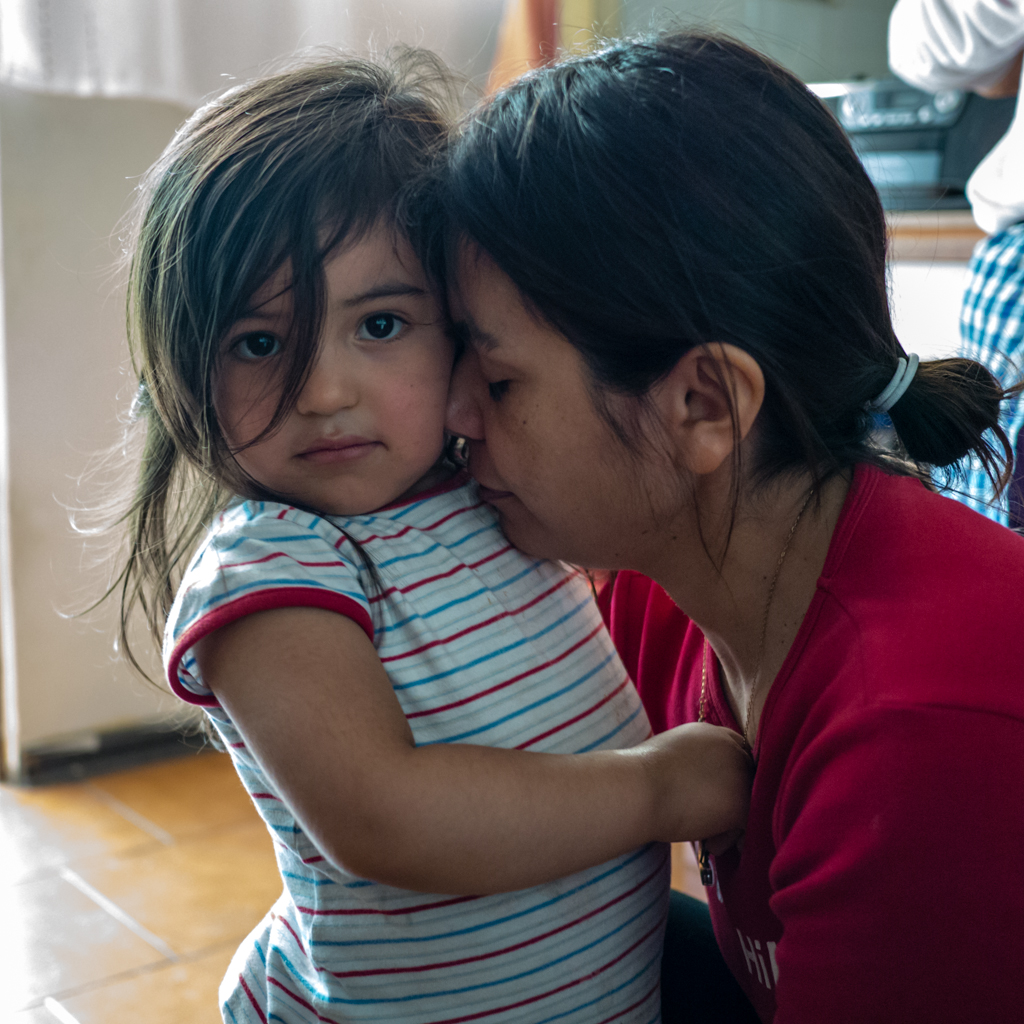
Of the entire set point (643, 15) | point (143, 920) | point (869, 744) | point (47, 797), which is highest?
point (643, 15)

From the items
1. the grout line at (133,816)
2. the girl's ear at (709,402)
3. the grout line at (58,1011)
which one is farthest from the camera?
the grout line at (133,816)

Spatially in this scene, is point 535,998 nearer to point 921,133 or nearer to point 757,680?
point 757,680

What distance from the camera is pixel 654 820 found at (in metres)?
0.78

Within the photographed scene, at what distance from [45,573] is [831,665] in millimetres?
1940

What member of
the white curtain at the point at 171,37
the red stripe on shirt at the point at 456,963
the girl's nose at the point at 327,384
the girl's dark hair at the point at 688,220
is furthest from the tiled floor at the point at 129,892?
the white curtain at the point at 171,37

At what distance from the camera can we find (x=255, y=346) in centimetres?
82

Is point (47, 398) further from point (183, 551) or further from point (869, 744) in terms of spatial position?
point (869, 744)

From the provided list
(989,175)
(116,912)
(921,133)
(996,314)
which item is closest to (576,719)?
(996,314)

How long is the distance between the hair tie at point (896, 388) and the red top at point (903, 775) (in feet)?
0.28

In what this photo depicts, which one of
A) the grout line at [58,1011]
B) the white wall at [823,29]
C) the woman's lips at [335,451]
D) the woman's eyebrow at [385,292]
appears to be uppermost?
the white wall at [823,29]

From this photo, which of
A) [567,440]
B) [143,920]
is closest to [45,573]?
[143,920]

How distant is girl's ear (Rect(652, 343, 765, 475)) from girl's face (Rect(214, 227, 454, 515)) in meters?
0.19

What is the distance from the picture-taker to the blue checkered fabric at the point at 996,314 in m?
1.31

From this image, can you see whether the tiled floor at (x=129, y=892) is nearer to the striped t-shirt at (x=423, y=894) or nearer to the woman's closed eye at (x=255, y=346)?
the striped t-shirt at (x=423, y=894)
